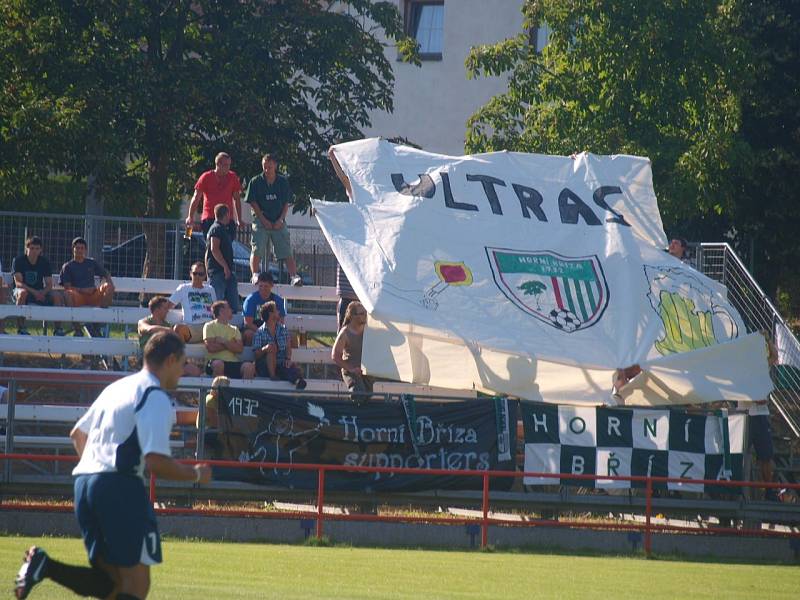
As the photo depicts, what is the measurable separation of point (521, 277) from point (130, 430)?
9970 mm

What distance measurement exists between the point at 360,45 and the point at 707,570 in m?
14.8

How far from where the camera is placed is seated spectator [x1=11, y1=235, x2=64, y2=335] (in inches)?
676

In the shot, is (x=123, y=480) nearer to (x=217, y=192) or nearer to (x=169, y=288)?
(x=217, y=192)

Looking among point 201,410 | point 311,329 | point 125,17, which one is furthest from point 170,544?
point 125,17

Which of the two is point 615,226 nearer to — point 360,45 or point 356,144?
point 356,144

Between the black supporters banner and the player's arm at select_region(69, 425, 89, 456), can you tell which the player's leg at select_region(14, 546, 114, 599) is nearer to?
the player's arm at select_region(69, 425, 89, 456)

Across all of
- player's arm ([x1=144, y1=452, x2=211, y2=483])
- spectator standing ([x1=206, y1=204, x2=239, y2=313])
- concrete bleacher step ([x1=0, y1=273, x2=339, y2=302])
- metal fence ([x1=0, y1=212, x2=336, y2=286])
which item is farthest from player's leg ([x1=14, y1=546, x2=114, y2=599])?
metal fence ([x1=0, y1=212, x2=336, y2=286])

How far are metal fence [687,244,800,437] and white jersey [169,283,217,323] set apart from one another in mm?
7244

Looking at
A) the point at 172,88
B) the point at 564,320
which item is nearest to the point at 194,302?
the point at 564,320

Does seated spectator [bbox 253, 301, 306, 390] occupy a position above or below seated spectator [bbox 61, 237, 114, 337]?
below

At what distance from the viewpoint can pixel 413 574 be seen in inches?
436

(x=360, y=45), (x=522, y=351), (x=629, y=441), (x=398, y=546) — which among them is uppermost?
(x=360, y=45)

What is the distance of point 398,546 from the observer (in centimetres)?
1373

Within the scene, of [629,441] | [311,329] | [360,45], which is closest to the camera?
[629,441]
